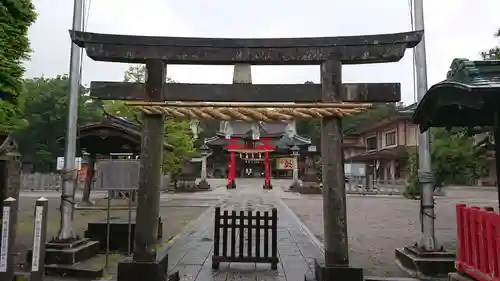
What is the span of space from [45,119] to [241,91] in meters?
45.0

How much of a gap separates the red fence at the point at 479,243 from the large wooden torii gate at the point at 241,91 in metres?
1.65

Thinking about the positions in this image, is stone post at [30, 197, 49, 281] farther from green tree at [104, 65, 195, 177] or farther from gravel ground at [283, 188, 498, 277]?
green tree at [104, 65, 195, 177]

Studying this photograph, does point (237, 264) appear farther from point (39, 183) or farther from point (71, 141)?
point (39, 183)

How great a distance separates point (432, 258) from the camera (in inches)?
273

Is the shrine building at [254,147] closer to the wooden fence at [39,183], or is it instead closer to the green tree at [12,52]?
the wooden fence at [39,183]

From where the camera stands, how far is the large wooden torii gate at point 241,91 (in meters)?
5.64

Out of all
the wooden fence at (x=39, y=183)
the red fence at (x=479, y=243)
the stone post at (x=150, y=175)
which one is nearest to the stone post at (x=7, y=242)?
the stone post at (x=150, y=175)

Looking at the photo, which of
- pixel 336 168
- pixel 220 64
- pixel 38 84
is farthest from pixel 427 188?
pixel 38 84

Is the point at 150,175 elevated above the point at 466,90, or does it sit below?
below

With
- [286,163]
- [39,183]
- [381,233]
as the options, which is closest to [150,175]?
[381,233]

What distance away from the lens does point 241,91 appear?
19.3 feet

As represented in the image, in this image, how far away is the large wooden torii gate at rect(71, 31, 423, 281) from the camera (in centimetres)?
564

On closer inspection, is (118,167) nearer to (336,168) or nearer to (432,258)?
(336,168)

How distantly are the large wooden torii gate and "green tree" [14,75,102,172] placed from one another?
4005 cm
